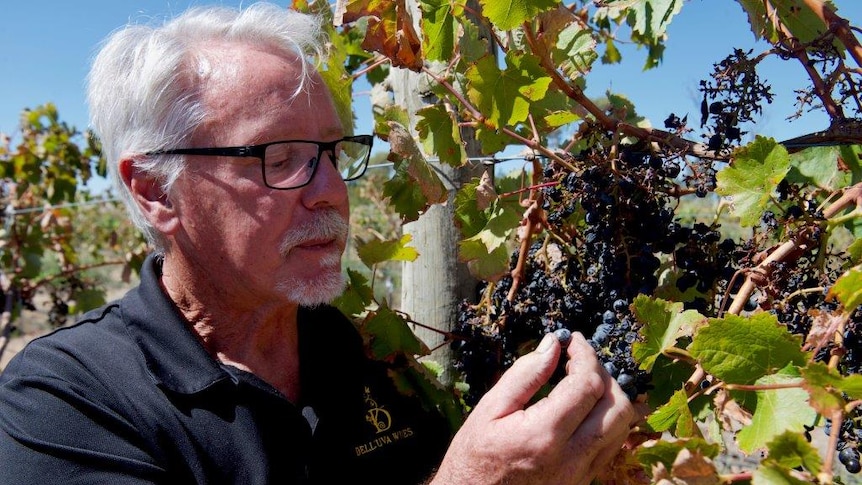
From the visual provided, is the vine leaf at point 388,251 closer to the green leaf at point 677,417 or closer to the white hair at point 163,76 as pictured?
the white hair at point 163,76

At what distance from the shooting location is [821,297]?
1.36 m

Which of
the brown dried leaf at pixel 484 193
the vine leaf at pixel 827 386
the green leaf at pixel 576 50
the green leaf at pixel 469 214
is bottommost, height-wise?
the vine leaf at pixel 827 386

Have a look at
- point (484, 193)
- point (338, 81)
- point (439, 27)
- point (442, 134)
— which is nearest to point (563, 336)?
point (484, 193)

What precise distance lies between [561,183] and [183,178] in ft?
3.04

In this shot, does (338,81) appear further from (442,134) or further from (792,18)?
(792,18)

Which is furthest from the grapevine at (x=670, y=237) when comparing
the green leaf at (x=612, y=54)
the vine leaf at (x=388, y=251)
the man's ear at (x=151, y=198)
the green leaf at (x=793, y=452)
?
the green leaf at (x=612, y=54)

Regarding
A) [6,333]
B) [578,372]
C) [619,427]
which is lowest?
[6,333]

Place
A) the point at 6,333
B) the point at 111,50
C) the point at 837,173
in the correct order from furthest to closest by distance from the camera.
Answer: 1. the point at 6,333
2. the point at 111,50
3. the point at 837,173

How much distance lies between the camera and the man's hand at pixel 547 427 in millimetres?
1272

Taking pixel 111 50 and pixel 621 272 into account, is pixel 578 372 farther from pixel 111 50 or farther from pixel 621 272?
pixel 111 50

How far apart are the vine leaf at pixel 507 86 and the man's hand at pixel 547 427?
56cm

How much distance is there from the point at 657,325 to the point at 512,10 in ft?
2.26

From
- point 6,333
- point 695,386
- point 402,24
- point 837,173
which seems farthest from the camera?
point 6,333

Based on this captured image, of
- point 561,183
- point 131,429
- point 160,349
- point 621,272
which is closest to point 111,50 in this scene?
point 160,349
